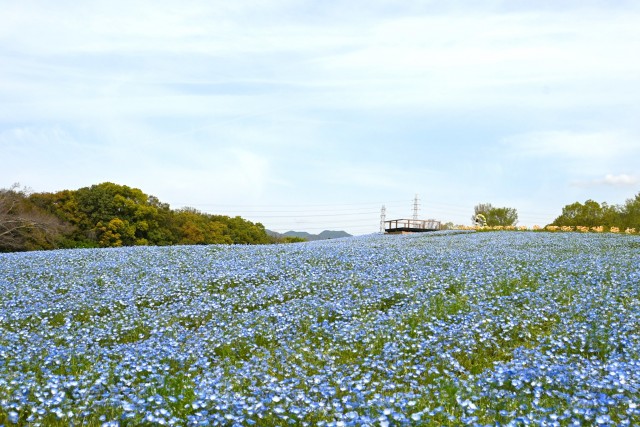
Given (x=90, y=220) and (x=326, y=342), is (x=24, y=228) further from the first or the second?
(x=326, y=342)

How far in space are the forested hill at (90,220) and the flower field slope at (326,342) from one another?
29.0 meters

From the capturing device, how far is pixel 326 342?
9.66 meters

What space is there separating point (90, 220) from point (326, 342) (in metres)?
51.1

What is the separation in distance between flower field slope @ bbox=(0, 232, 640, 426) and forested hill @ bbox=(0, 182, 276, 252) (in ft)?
95.2

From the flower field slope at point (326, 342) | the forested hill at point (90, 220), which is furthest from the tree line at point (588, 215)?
the flower field slope at point (326, 342)

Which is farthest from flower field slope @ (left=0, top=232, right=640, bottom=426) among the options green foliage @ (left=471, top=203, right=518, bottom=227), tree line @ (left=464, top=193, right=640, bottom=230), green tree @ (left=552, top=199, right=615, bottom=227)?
green foliage @ (left=471, top=203, right=518, bottom=227)

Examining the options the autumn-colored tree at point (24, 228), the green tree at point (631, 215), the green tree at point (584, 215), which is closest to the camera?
the autumn-colored tree at point (24, 228)

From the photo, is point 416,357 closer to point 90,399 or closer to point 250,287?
point 90,399

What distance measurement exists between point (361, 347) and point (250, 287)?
5752mm

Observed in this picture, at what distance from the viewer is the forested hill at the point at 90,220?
4353 centimetres

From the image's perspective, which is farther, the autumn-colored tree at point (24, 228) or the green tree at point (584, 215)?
the green tree at point (584, 215)

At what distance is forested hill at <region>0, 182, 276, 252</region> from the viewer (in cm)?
4353

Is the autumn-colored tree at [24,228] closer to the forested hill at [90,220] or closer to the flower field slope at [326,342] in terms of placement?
the forested hill at [90,220]

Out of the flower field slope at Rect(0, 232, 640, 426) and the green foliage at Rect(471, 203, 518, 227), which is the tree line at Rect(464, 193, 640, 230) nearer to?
the green foliage at Rect(471, 203, 518, 227)
